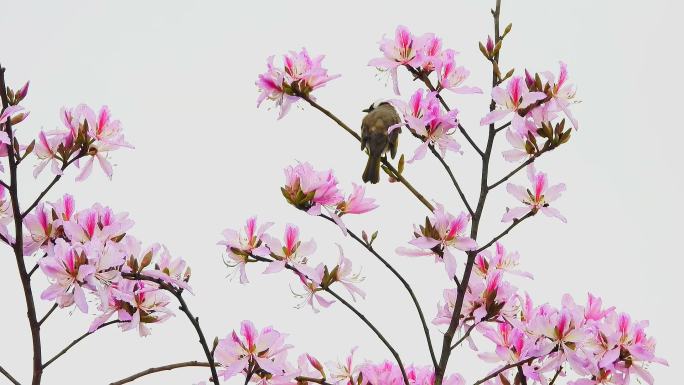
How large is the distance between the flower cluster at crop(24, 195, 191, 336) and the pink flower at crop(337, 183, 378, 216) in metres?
0.61

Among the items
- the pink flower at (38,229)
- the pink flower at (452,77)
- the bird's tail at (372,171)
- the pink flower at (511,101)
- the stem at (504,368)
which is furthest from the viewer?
the bird's tail at (372,171)

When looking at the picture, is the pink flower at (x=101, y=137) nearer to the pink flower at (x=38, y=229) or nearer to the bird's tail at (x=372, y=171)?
the pink flower at (x=38, y=229)

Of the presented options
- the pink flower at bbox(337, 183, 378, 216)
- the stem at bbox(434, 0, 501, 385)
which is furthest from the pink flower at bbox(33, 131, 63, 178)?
the stem at bbox(434, 0, 501, 385)

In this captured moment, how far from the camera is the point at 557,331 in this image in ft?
11.5

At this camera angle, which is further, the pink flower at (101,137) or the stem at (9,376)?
the pink flower at (101,137)

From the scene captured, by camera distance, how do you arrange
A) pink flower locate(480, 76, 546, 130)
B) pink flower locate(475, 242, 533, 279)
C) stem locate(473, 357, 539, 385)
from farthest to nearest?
pink flower locate(475, 242, 533, 279) < pink flower locate(480, 76, 546, 130) < stem locate(473, 357, 539, 385)

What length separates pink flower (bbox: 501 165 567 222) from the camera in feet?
11.4

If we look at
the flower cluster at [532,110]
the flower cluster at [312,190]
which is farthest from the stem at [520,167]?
the flower cluster at [312,190]

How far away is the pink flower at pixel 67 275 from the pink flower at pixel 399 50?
4.65 feet

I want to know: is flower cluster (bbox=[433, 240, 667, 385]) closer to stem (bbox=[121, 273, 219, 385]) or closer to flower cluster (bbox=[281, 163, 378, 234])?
flower cluster (bbox=[281, 163, 378, 234])

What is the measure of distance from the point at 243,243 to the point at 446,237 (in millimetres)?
751

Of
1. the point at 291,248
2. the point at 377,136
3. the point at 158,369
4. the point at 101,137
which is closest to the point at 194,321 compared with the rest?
the point at 158,369

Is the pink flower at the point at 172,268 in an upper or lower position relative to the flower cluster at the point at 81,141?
lower

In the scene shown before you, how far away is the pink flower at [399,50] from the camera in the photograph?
3.74 metres
